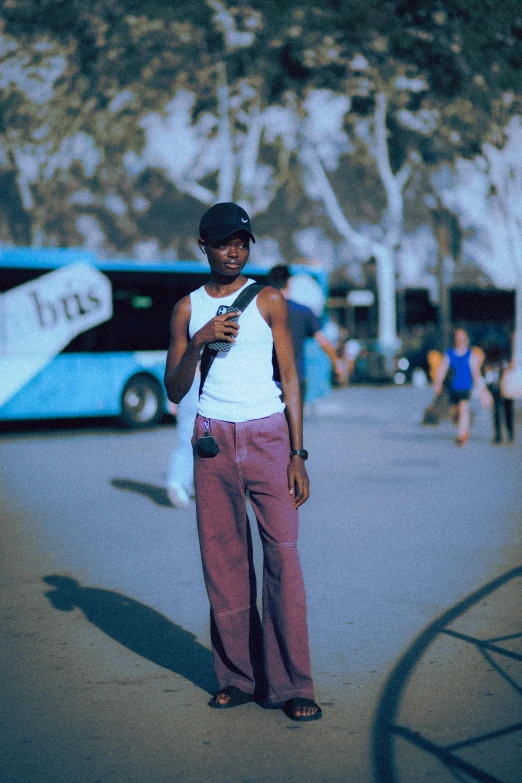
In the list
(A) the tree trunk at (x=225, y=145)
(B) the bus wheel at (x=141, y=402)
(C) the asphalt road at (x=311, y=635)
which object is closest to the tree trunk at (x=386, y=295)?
(A) the tree trunk at (x=225, y=145)

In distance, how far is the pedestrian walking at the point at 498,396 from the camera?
49.1 feet

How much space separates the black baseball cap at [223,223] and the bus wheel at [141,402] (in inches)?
607

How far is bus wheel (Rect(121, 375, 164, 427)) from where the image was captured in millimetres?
19641

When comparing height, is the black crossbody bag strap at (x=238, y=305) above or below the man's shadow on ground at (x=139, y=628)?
above

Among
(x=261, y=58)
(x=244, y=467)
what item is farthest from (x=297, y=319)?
(x=261, y=58)

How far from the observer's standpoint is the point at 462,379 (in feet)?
48.1

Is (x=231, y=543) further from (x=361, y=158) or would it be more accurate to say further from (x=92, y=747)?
(x=361, y=158)

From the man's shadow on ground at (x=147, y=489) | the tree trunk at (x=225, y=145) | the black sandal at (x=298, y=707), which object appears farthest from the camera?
the tree trunk at (x=225, y=145)

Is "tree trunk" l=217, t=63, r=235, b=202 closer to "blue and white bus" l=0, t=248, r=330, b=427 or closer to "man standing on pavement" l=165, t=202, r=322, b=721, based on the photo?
"blue and white bus" l=0, t=248, r=330, b=427

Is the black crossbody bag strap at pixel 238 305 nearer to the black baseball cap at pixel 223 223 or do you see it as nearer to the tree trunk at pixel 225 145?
the black baseball cap at pixel 223 223

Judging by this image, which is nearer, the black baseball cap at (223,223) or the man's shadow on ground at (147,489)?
the black baseball cap at (223,223)

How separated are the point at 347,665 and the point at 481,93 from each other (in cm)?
2105

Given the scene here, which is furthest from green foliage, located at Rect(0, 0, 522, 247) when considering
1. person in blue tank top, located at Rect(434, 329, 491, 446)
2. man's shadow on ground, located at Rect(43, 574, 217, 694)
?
man's shadow on ground, located at Rect(43, 574, 217, 694)

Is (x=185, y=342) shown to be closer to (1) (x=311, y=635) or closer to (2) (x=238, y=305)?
(2) (x=238, y=305)
